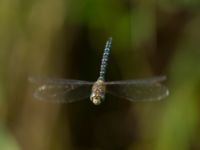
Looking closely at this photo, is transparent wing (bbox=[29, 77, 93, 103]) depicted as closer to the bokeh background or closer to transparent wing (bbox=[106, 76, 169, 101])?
transparent wing (bbox=[106, 76, 169, 101])

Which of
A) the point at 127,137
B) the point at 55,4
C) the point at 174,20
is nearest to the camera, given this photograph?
A: the point at 55,4

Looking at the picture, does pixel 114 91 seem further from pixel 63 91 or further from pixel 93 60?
pixel 93 60

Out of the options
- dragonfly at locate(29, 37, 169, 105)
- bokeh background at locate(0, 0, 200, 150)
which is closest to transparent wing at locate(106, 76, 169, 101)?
dragonfly at locate(29, 37, 169, 105)

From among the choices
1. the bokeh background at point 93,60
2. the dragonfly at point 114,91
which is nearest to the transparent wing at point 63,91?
the dragonfly at point 114,91

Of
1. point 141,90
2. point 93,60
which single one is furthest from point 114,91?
point 93,60

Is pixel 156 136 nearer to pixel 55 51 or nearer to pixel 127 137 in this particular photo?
pixel 127 137

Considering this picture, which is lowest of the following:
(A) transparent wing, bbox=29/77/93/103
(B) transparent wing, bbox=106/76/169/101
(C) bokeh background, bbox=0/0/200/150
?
(B) transparent wing, bbox=106/76/169/101

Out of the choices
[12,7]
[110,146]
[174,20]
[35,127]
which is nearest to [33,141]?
[35,127]

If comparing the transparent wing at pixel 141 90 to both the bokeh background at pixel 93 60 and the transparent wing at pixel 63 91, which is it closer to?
the transparent wing at pixel 63 91
